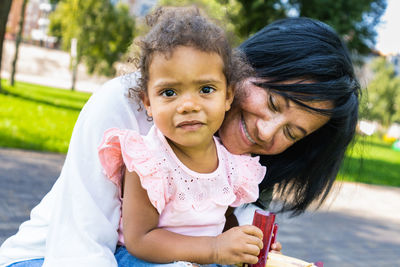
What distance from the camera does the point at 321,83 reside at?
188 cm

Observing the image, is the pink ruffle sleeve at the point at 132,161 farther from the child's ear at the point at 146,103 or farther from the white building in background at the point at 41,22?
the white building in background at the point at 41,22

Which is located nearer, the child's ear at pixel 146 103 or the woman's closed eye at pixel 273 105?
the child's ear at pixel 146 103

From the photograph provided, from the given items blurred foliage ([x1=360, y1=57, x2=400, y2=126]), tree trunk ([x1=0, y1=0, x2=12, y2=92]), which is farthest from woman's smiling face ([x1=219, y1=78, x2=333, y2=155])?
blurred foliage ([x1=360, y1=57, x2=400, y2=126])

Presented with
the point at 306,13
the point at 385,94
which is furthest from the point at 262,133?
the point at 385,94

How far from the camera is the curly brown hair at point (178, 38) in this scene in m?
1.47

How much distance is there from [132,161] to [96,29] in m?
24.4

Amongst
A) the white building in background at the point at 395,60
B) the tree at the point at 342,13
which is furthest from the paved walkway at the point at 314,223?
the white building in background at the point at 395,60

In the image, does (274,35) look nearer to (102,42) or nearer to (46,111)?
(46,111)

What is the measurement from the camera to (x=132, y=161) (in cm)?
147

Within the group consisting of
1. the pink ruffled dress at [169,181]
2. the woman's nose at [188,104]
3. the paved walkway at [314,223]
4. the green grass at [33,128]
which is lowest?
the paved walkway at [314,223]

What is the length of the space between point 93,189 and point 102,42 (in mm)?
24894

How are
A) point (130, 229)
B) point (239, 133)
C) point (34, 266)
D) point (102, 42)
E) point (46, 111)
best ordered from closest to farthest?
point (130, 229), point (34, 266), point (239, 133), point (46, 111), point (102, 42)

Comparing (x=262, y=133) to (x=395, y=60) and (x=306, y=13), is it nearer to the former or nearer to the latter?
(x=306, y=13)

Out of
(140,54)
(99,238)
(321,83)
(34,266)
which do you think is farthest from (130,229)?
(321,83)
